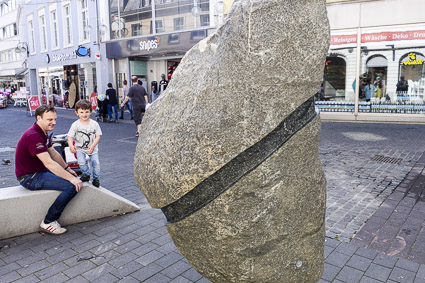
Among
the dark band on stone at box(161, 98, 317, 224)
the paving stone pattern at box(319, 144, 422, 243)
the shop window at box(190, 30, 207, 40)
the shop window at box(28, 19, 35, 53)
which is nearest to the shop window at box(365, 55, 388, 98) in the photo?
the paving stone pattern at box(319, 144, 422, 243)

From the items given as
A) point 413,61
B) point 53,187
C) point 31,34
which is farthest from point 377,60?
point 31,34

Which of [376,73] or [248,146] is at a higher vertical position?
[376,73]

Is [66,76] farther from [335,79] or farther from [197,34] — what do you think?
[335,79]

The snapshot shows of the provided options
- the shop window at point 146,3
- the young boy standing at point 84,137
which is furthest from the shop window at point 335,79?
the young boy standing at point 84,137

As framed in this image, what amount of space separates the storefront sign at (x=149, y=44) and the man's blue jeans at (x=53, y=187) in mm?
15176

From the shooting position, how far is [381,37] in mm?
13727

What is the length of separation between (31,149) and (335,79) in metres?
13.5

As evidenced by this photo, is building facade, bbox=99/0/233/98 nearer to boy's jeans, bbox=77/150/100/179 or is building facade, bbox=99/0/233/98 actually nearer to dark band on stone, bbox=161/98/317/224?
boy's jeans, bbox=77/150/100/179

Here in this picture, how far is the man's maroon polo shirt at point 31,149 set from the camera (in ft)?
13.9

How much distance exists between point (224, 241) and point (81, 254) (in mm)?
2537

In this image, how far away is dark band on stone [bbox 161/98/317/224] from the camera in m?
1.95

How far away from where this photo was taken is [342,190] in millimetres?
6027

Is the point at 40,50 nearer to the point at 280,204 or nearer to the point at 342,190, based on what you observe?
the point at 342,190

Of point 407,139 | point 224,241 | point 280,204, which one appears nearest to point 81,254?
point 224,241
